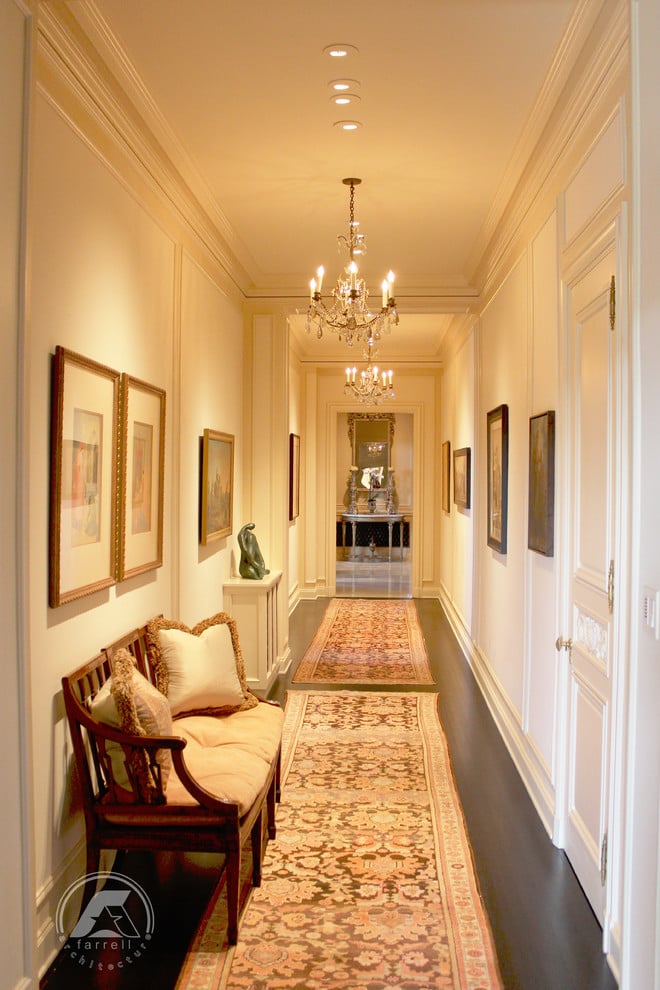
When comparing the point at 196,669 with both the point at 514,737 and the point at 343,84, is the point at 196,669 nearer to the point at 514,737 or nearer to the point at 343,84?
the point at 514,737

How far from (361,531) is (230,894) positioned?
12.4 m

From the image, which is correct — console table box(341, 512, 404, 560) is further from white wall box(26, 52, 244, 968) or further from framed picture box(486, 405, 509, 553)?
white wall box(26, 52, 244, 968)

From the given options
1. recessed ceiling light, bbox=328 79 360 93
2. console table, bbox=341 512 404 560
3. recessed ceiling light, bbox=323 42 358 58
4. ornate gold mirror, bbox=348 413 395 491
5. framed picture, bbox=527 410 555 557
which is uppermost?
recessed ceiling light, bbox=328 79 360 93

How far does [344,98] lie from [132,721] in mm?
2608

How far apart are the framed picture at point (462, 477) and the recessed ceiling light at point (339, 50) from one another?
14.0 feet

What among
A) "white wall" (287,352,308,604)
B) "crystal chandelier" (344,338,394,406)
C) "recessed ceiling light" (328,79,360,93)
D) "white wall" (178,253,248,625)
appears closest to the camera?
"recessed ceiling light" (328,79,360,93)

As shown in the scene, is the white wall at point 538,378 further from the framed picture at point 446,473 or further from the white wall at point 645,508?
the framed picture at point 446,473

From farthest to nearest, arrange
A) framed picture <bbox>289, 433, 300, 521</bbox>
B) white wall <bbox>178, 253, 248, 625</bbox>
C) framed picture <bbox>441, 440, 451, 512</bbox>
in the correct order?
framed picture <bbox>441, 440, 451, 512</bbox>, framed picture <bbox>289, 433, 300, 521</bbox>, white wall <bbox>178, 253, 248, 625</bbox>

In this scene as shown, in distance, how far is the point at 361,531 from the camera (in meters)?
15.0

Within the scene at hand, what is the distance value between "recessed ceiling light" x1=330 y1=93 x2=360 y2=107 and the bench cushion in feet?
8.81

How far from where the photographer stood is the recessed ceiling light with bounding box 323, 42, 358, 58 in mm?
2896

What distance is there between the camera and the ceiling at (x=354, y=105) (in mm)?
2719

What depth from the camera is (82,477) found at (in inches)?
114

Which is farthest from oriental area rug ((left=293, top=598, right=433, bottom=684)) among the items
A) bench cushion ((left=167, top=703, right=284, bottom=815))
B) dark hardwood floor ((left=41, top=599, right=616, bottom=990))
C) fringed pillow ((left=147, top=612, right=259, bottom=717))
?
bench cushion ((left=167, top=703, right=284, bottom=815))
